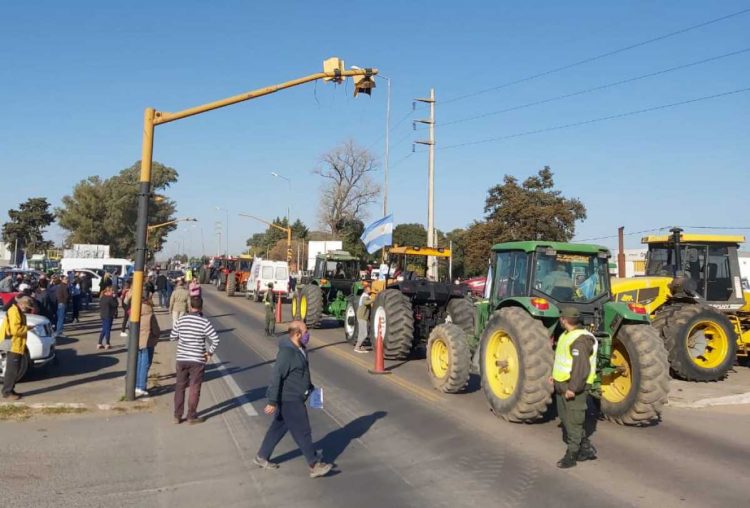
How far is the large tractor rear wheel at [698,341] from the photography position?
489 inches

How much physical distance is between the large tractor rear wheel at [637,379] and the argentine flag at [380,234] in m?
10.1

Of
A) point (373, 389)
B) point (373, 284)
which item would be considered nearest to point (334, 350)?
point (373, 284)

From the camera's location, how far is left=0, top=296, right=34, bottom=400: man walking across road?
30.9 feet

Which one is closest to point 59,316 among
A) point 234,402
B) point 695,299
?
point 234,402

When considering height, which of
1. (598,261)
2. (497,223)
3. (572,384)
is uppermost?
(497,223)

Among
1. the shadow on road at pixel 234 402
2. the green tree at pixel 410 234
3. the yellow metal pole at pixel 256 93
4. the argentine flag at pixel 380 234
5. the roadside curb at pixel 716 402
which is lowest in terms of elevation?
the shadow on road at pixel 234 402

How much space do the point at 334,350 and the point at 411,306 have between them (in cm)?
327

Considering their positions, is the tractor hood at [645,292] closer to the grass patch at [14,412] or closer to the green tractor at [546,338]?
the green tractor at [546,338]

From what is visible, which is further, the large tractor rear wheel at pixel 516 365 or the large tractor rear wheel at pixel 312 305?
the large tractor rear wheel at pixel 312 305

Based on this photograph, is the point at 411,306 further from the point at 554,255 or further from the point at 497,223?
the point at 497,223

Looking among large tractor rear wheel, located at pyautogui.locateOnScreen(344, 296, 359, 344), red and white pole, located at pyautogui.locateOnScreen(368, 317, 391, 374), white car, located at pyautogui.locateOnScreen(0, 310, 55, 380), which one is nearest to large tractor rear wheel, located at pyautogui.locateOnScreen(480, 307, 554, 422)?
red and white pole, located at pyautogui.locateOnScreen(368, 317, 391, 374)

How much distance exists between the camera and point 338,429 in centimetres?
831

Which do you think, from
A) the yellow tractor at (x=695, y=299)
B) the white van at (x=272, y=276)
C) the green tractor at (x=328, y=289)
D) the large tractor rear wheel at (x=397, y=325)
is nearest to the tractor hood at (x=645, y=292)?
the yellow tractor at (x=695, y=299)

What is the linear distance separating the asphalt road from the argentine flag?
8.07 metres
